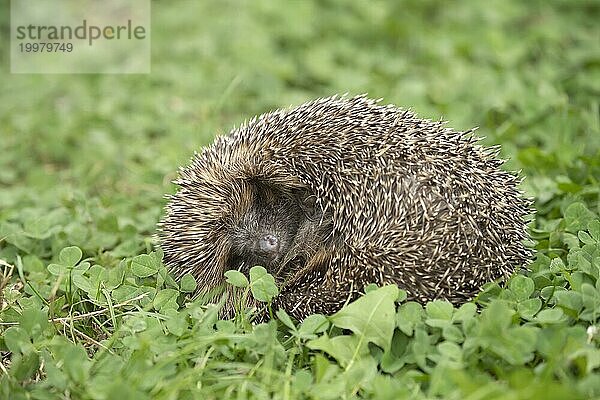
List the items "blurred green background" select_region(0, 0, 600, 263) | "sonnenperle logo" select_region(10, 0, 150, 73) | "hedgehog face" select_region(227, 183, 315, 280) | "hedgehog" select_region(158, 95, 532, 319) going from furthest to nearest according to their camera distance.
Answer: "sonnenperle logo" select_region(10, 0, 150, 73), "blurred green background" select_region(0, 0, 600, 263), "hedgehog face" select_region(227, 183, 315, 280), "hedgehog" select_region(158, 95, 532, 319)

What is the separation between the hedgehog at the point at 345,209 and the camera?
3.90 meters

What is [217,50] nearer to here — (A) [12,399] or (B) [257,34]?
(B) [257,34]

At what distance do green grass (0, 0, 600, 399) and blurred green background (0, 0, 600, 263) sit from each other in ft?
0.07

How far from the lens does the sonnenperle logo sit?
8312 mm

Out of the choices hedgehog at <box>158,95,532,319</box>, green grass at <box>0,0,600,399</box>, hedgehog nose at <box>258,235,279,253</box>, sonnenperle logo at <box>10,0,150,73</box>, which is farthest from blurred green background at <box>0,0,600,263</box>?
hedgehog nose at <box>258,235,279,253</box>

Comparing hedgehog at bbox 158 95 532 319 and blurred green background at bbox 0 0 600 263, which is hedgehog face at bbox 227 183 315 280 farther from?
blurred green background at bbox 0 0 600 263

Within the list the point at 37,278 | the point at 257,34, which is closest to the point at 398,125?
the point at 37,278

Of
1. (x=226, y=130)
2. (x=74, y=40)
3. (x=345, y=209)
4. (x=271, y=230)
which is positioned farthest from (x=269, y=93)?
(x=345, y=209)

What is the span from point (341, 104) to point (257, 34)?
404 centimetres

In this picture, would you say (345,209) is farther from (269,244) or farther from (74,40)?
(74,40)

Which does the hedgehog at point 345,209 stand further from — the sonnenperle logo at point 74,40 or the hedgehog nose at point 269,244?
the sonnenperle logo at point 74,40

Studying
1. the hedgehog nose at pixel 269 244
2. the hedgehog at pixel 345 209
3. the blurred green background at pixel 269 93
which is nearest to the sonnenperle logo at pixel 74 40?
the blurred green background at pixel 269 93

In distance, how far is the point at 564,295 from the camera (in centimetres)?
380

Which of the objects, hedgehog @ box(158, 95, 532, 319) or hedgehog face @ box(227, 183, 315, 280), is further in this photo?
hedgehog face @ box(227, 183, 315, 280)
